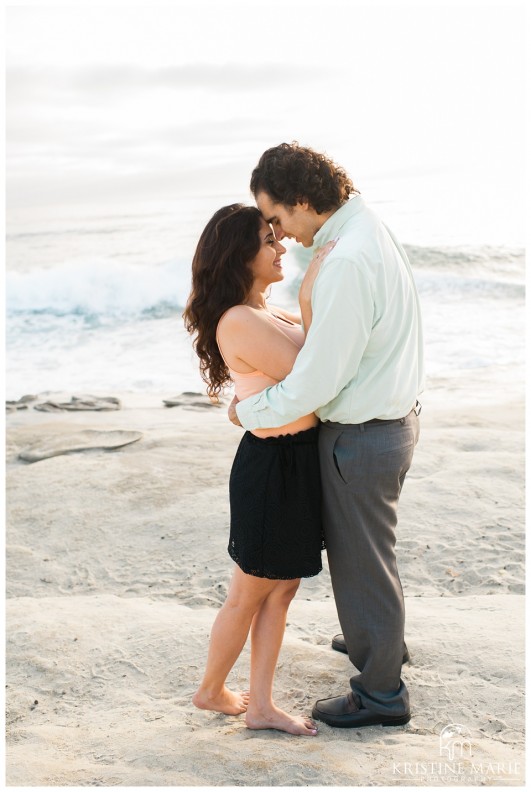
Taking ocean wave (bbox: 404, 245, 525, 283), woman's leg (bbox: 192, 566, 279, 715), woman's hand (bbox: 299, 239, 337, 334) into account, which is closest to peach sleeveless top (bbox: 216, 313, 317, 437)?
woman's hand (bbox: 299, 239, 337, 334)

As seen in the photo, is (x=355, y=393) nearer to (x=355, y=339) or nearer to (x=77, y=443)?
(x=355, y=339)

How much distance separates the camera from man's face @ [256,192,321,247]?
3.02 meters

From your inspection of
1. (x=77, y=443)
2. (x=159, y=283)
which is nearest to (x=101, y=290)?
(x=159, y=283)

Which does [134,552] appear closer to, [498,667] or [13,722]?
[13,722]

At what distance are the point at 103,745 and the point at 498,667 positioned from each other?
170 cm

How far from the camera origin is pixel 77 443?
7.27m

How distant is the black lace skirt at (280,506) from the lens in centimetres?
304

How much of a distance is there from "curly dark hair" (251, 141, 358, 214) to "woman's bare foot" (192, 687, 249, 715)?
6.52 ft

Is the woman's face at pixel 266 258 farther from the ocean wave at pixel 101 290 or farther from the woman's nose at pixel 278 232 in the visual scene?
the ocean wave at pixel 101 290

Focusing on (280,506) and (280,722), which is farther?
(280,722)

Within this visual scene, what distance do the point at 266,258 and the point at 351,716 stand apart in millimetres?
1821

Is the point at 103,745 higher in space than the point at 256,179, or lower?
lower

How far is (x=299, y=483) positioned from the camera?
3.06 m

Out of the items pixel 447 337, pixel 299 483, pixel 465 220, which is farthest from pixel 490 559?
pixel 465 220
